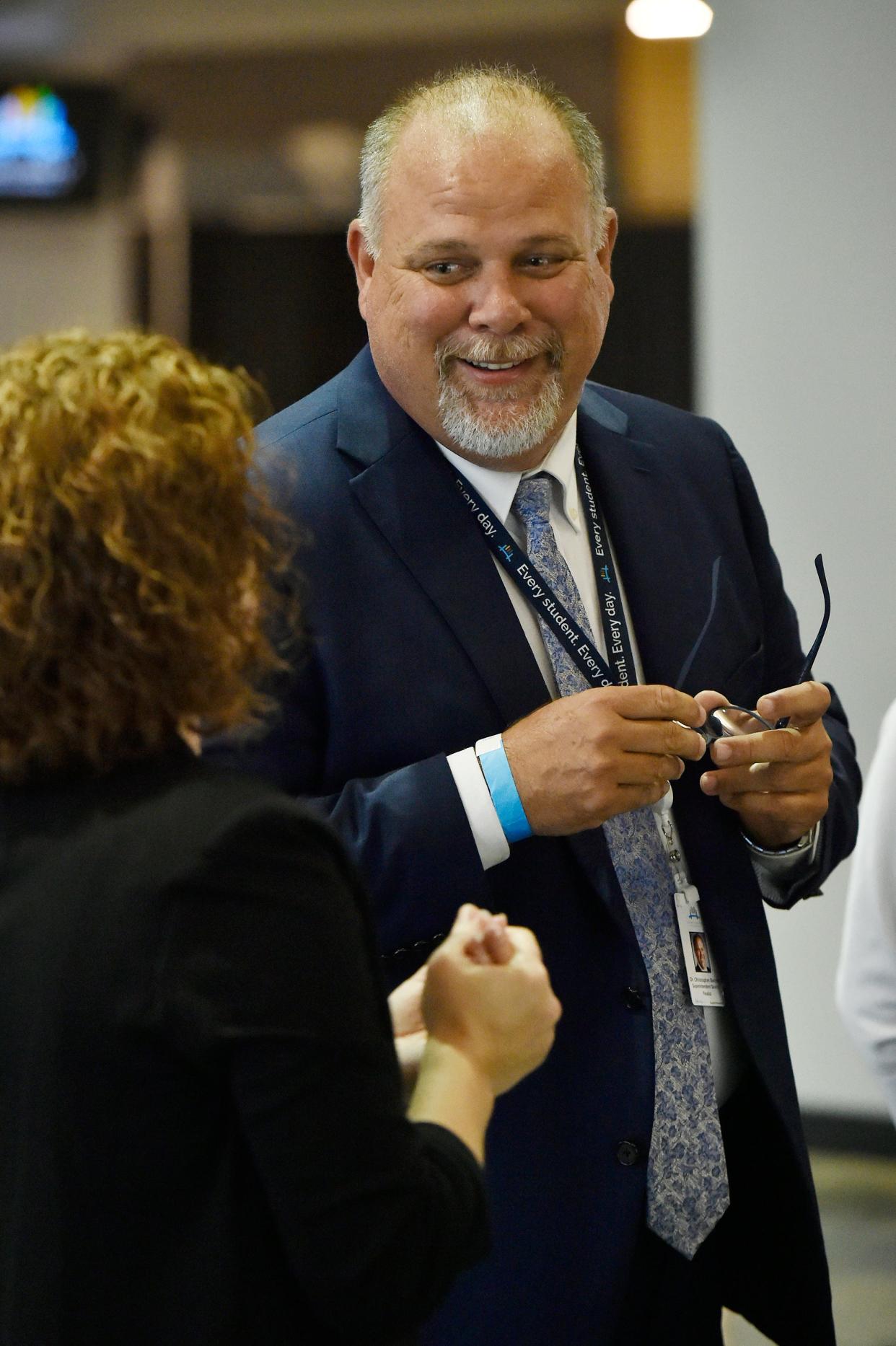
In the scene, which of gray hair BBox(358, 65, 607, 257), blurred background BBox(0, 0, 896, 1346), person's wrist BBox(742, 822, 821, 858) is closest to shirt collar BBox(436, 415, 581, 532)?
gray hair BBox(358, 65, 607, 257)

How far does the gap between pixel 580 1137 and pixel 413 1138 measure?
67cm

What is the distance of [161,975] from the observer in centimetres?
89

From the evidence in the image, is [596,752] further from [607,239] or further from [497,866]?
[607,239]

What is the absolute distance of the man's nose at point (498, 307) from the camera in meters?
1.65

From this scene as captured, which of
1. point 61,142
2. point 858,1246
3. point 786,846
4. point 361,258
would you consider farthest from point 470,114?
point 61,142

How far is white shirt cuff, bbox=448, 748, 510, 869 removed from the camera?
5.00 feet

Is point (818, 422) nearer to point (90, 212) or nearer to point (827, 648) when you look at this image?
point (827, 648)

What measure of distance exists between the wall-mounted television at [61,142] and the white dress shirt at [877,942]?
4.89 metres

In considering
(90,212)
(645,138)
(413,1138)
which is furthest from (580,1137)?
(90,212)

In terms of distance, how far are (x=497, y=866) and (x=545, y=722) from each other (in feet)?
0.63

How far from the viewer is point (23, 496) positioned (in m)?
0.94

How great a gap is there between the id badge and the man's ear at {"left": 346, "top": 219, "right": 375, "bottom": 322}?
78cm

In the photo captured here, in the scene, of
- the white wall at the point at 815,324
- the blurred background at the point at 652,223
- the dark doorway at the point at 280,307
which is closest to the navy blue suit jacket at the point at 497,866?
the blurred background at the point at 652,223

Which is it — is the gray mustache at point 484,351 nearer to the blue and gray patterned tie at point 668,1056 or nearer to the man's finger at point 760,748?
the blue and gray patterned tie at point 668,1056
